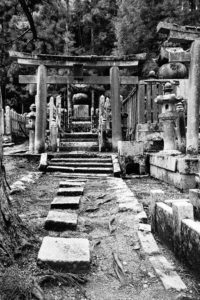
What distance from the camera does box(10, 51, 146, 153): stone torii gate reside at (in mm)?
11180

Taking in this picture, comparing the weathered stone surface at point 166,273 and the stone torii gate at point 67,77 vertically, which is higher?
the stone torii gate at point 67,77

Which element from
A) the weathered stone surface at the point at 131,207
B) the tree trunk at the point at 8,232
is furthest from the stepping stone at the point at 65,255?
the weathered stone surface at the point at 131,207

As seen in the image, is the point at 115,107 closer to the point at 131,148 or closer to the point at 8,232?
the point at 131,148

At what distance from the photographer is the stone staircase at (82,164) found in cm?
857

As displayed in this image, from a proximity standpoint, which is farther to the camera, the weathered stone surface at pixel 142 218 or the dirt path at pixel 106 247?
the weathered stone surface at pixel 142 218

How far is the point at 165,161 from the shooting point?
682 cm

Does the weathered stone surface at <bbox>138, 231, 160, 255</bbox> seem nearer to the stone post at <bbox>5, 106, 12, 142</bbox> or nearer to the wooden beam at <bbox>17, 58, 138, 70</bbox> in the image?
the wooden beam at <bbox>17, 58, 138, 70</bbox>

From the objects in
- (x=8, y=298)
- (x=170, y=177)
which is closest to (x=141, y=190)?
(x=170, y=177)

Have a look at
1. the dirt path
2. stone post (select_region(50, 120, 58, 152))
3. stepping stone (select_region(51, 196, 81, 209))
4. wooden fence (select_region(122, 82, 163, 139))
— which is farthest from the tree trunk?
wooden fence (select_region(122, 82, 163, 139))

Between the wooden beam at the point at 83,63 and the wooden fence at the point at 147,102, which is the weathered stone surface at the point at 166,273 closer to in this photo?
the wooden fence at the point at 147,102

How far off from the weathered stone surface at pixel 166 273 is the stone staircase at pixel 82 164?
5.45 m

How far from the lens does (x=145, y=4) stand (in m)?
18.3

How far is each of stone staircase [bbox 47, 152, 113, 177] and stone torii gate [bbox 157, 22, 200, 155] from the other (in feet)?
8.80

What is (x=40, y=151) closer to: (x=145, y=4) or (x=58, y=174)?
(x=58, y=174)
